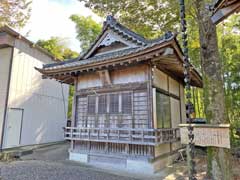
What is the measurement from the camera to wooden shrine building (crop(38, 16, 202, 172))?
6.04 metres

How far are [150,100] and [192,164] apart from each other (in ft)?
11.2

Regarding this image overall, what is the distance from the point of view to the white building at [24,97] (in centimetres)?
935

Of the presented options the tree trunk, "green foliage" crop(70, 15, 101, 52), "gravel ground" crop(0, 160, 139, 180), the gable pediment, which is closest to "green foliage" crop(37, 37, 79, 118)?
"green foliage" crop(70, 15, 101, 52)

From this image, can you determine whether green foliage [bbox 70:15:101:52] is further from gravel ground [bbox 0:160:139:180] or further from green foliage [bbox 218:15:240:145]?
gravel ground [bbox 0:160:139:180]

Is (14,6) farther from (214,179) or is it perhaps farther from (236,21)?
(236,21)

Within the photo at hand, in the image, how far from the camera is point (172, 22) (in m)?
8.52

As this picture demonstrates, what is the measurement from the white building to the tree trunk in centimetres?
876

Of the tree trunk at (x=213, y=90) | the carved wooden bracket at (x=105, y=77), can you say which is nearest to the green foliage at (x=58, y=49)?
the carved wooden bracket at (x=105, y=77)

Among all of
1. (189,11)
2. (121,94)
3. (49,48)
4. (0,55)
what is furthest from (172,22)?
(49,48)

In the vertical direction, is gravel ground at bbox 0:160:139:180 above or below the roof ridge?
below

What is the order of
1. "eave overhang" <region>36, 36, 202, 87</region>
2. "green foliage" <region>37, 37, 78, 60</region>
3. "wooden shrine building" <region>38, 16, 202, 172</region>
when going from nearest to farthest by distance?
"eave overhang" <region>36, 36, 202, 87</region> → "wooden shrine building" <region>38, 16, 202, 172</region> → "green foliage" <region>37, 37, 78, 60</region>

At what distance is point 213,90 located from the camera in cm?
468

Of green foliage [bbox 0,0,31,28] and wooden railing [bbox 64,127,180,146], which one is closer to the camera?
wooden railing [bbox 64,127,180,146]

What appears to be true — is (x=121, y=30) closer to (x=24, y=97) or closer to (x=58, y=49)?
(x=24, y=97)
